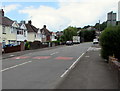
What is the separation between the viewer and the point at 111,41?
54.2ft

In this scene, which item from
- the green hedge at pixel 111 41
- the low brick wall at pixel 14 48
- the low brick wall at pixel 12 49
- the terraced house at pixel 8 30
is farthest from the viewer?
the terraced house at pixel 8 30

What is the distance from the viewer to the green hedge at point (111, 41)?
53.0ft

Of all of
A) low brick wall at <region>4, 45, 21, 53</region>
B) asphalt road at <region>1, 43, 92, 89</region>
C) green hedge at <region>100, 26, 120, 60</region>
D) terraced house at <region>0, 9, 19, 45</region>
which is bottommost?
asphalt road at <region>1, 43, 92, 89</region>

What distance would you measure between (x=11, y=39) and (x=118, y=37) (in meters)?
32.6

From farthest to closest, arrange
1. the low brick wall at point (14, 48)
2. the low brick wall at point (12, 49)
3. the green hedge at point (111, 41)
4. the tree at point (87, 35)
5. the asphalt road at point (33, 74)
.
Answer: the tree at point (87, 35)
the low brick wall at point (14, 48)
the low brick wall at point (12, 49)
the green hedge at point (111, 41)
the asphalt road at point (33, 74)

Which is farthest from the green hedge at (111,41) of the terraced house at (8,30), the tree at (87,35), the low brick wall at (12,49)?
the tree at (87,35)

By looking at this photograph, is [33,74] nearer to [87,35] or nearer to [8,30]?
[8,30]

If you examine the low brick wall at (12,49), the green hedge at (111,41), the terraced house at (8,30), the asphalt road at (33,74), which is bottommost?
the asphalt road at (33,74)

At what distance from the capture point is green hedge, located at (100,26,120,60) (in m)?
16.2

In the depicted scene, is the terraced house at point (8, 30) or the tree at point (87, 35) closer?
the terraced house at point (8, 30)

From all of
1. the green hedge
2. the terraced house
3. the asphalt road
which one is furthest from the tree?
the asphalt road

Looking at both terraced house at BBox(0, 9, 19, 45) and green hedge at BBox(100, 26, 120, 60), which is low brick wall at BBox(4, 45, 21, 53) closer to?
terraced house at BBox(0, 9, 19, 45)

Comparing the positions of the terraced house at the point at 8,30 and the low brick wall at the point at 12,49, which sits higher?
the terraced house at the point at 8,30

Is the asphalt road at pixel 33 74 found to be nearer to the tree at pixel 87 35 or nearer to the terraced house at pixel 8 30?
the terraced house at pixel 8 30
